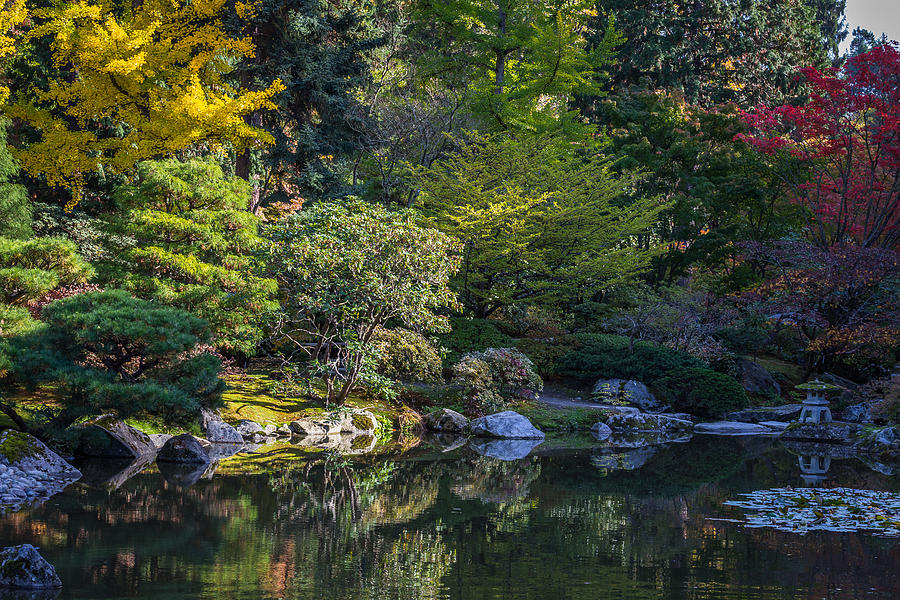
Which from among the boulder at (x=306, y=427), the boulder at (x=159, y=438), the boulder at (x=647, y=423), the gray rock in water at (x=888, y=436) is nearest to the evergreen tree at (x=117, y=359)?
the boulder at (x=159, y=438)

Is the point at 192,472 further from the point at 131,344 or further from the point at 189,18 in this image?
the point at 189,18

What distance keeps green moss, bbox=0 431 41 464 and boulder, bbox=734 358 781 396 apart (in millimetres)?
15592

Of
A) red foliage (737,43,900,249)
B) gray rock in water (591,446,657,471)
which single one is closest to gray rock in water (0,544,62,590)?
gray rock in water (591,446,657,471)

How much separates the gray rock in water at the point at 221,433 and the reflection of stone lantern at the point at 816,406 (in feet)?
34.7

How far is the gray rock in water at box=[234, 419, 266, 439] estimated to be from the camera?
12.6 meters

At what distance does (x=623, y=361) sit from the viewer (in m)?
Result: 18.2

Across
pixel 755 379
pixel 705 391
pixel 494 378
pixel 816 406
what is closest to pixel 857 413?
pixel 816 406

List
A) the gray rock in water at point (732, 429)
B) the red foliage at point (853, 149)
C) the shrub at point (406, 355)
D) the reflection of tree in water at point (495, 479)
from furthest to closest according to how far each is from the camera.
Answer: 1. the red foliage at point (853, 149)
2. the gray rock in water at point (732, 429)
3. the shrub at point (406, 355)
4. the reflection of tree in water at point (495, 479)

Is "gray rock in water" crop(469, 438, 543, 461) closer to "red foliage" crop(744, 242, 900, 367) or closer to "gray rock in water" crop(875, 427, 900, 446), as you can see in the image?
"gray rock in water" crop(875, 427, 900, 446)

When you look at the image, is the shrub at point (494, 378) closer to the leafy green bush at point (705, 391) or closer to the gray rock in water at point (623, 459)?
the gray rock in water at point (623, 459)

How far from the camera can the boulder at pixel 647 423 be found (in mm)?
16203

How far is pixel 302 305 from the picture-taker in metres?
13.5

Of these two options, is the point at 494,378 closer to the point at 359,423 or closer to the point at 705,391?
the point at 359,423

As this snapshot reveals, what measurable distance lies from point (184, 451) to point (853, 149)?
18366mm
